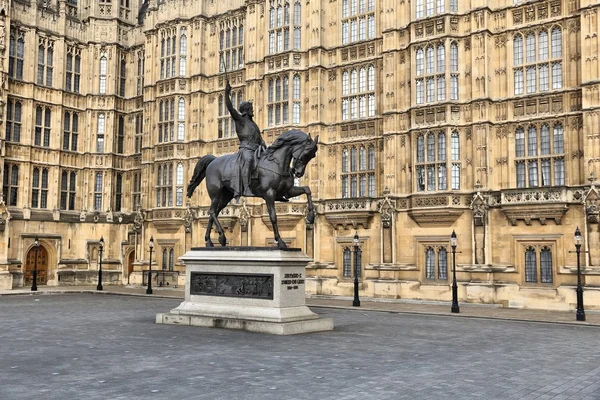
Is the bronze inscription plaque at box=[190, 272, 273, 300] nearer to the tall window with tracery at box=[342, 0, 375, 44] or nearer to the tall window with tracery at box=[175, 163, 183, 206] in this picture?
the tall window with tracery at box=[342, 0, 375, 44]

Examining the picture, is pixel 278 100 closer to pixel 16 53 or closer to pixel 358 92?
pixel 358 92

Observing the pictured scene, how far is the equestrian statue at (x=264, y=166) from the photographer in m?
18.7

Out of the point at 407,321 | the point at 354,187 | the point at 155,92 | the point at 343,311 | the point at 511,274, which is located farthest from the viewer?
the point at 155,92

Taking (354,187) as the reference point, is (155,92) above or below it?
above

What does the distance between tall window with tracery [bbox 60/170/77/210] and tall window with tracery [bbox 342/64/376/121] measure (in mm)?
21802

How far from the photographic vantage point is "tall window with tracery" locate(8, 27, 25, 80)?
4216cm

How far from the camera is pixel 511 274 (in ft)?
94.5

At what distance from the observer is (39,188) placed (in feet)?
142

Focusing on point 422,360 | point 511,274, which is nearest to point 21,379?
point 422,360

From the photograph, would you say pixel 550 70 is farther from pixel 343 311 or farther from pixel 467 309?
pixel 343 311

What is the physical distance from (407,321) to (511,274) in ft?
31.1

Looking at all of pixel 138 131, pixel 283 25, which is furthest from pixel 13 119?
pixel 283 25

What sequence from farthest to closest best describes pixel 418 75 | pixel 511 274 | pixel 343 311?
pixel 418 75
pixel 511 274
pixel 343 311

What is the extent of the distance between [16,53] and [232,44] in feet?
49.5
